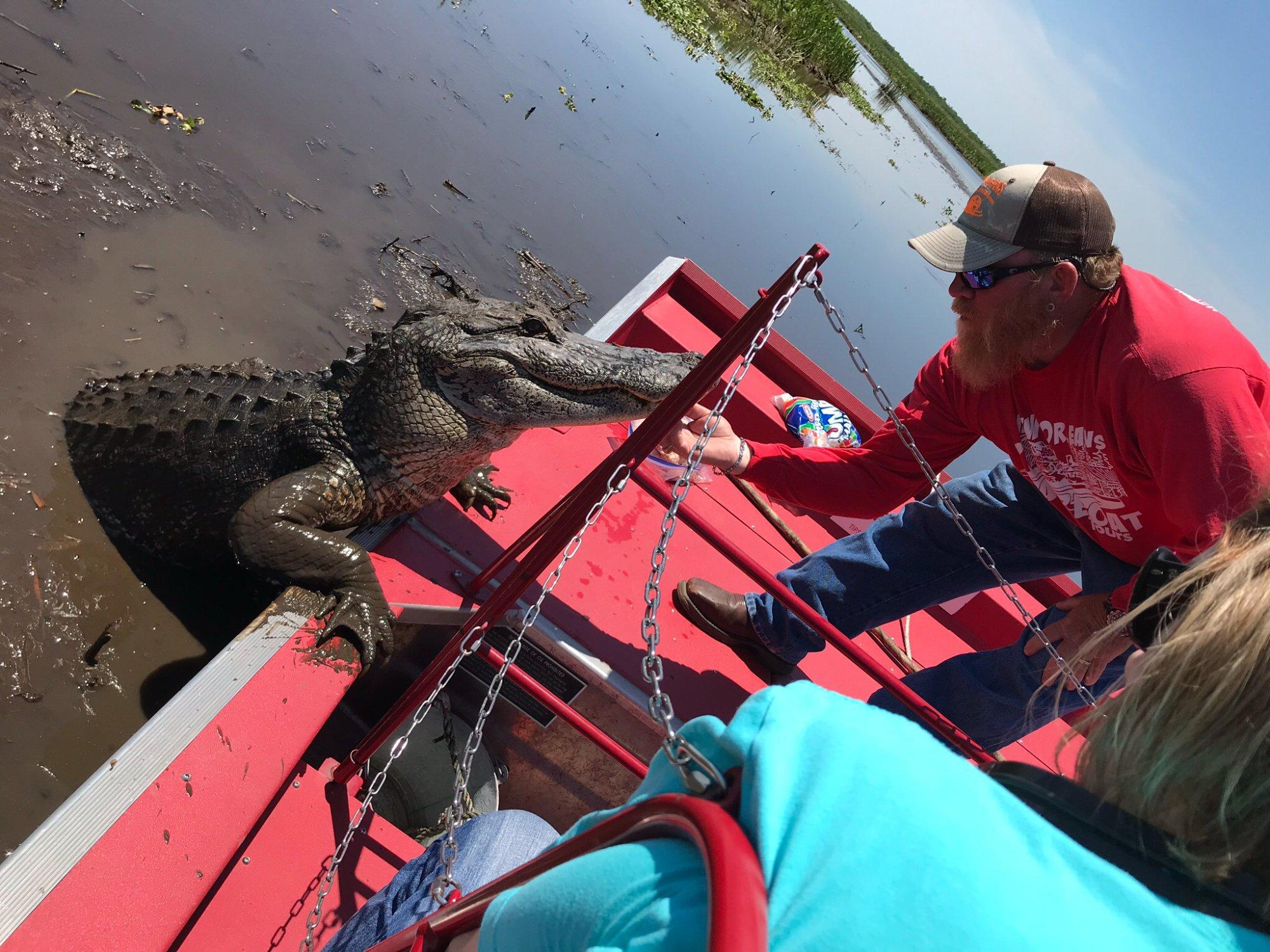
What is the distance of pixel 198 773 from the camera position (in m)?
1.84

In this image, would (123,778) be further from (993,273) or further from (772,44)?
(772,44)

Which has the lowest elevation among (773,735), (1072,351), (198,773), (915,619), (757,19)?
(198,773)

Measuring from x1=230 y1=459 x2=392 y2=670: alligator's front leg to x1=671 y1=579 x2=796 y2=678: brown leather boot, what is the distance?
122cm

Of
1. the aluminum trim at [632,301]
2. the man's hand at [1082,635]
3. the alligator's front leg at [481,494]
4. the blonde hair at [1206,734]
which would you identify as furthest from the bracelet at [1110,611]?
the aluminum trim at [632,301]

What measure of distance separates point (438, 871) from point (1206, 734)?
1320mm

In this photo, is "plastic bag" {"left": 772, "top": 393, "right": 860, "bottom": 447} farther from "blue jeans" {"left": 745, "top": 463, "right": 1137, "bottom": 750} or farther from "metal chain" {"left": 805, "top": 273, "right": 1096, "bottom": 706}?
"metal chain" {"left": 805, "top": 273, "right": 1096, "bottom": 706}

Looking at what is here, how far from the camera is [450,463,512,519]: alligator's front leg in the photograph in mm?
3318

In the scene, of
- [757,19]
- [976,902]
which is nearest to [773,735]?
[976,902]

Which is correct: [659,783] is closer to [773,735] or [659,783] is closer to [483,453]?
[773,735]

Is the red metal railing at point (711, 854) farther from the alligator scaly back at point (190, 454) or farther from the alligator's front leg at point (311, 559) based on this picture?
the alligator scaly back at point (190, 454)

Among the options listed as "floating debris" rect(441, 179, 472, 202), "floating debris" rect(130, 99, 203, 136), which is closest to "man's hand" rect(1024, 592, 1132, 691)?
"floating debris" rect(130, 99, 203, 136)

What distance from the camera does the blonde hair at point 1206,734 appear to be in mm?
648

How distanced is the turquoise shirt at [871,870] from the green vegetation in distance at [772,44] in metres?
18.0

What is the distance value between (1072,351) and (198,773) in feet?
8.50
